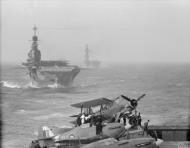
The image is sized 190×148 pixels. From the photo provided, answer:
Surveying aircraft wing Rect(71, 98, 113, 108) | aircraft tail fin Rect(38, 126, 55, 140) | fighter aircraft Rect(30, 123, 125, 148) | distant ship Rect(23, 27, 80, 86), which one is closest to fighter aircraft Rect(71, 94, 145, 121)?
aircraft wing Rect(71, 98, 113, 108)

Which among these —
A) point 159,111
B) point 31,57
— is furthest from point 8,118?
point 31,57

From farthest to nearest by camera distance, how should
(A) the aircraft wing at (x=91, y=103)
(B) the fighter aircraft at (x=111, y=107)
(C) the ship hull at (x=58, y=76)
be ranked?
(C) the ship hull at (x=58, y=76) < (A) the aircraft wing at (x=91, y=103) < (B) the fighter aircraft at (x=111, y=107)

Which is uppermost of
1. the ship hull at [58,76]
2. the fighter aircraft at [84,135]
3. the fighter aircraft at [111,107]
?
the ship hull at [58,76]

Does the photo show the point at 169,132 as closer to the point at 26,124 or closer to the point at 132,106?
the point at 132,106

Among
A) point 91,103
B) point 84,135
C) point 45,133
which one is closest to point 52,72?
point 91,103

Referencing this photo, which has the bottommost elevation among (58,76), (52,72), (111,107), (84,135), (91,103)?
(84,135)

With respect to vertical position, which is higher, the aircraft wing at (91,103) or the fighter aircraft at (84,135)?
the aircraft wing at (91,103)

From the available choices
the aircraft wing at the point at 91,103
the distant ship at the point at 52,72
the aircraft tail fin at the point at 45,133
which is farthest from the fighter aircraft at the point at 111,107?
the distant ship at the point at 52,72

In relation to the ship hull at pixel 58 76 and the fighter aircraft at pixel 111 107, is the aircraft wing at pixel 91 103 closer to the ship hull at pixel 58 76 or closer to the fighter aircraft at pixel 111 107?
the fighter aircraft at pixel 111 107

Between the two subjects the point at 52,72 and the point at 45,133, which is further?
the point at 52,72

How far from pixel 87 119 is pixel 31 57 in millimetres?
104632

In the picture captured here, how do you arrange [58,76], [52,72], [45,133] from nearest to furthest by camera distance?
[45,133] → [52,72] → [58,76]

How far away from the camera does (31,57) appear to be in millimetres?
127250

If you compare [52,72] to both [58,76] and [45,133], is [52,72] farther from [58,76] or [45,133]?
[45,133]
